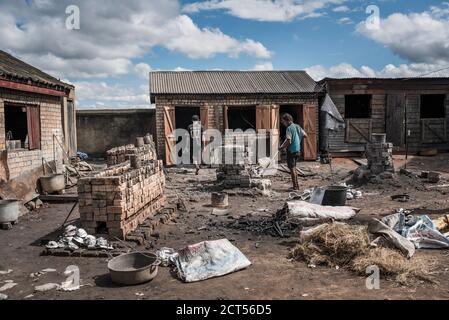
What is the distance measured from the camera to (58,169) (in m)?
11.9

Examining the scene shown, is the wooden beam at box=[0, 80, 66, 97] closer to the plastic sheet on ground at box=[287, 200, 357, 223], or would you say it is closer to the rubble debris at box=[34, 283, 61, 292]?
the rubble debris at box=[34, 283, 61, 292]

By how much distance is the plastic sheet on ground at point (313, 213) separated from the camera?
22.6ft

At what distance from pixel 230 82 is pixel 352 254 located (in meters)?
13.8

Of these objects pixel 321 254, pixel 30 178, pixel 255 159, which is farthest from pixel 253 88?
pixel 321 254

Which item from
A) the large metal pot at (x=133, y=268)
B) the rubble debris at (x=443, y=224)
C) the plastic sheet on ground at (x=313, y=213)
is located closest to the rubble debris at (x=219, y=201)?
the plastic sheet on ground at (x=313, y=213)

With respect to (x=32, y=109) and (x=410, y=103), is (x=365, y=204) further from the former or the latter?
(x=410, y=103)

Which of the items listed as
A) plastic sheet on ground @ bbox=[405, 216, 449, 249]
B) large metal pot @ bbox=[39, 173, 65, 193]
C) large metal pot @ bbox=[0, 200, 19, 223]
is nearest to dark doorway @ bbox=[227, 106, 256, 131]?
large metal pot @ bbox=[39, 173, 65, 193]

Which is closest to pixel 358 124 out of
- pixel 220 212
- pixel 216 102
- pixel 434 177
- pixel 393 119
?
pixel 393 119

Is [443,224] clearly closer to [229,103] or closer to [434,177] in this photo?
[434,177]

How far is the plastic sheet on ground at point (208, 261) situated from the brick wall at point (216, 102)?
469 inches

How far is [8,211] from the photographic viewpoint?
7.45 meters

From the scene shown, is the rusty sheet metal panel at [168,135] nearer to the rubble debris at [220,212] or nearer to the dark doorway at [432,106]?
the rubble debris at [220,212]

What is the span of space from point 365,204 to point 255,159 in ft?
24.6
